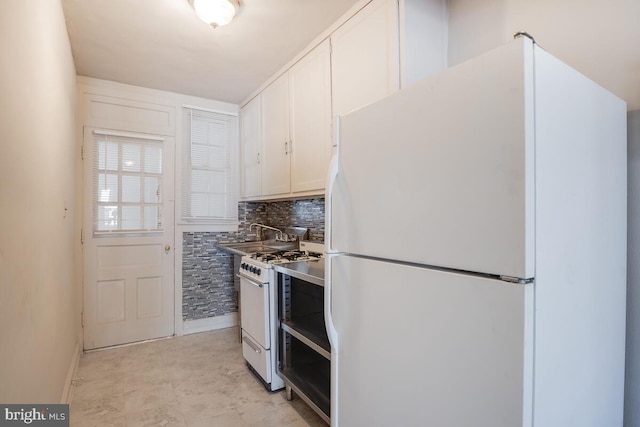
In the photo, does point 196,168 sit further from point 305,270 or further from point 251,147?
point 305,270

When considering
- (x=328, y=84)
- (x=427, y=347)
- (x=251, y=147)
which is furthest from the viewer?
(x=251, y=147)

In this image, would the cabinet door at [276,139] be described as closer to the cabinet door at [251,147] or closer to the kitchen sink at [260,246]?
the cabinet door at [251,147]

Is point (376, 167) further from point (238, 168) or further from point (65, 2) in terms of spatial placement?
point (238, 168)

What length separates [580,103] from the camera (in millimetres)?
932

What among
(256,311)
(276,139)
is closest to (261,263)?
(256,311)

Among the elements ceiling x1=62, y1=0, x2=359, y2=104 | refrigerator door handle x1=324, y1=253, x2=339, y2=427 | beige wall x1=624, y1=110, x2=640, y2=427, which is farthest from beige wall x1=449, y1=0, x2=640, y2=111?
refrigerator door handle x1=324, y1=253, x2=339, y2=427

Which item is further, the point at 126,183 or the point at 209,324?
the point at 209,324

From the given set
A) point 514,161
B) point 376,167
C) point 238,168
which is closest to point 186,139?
point 238,168

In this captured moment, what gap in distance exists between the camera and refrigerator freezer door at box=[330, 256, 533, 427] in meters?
0.77

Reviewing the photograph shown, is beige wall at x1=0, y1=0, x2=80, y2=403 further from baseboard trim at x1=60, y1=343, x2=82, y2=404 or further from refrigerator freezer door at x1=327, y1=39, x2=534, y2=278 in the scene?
refrigerator freezer door at x1=327, y1=39, x2=534, y2=278

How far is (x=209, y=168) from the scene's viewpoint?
11.3 ft

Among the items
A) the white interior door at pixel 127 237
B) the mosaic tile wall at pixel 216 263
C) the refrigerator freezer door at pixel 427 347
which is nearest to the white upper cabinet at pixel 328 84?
the mosaic tile wall at pixel 216 263

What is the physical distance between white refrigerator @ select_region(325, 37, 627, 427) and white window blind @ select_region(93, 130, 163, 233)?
2576 mm

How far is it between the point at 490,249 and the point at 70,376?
2784 millimetres
